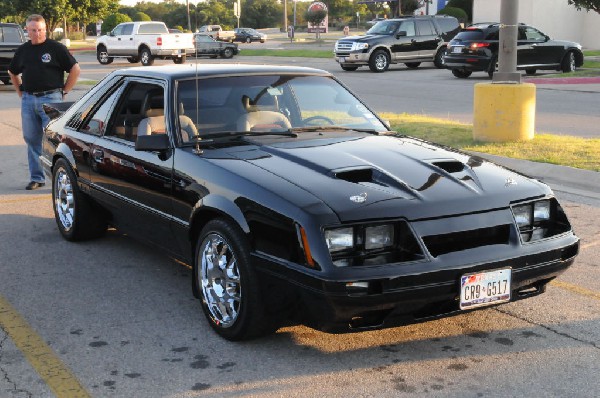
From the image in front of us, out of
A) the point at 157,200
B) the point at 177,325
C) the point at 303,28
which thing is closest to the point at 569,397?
the point at 177,325

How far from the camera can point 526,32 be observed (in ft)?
84.1

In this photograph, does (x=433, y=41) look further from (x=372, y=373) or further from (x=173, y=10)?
(x=173, y=10)

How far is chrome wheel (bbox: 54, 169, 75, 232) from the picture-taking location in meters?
6.95

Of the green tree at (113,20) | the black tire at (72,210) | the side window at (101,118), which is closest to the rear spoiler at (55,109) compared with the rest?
the black tire at (72,210)

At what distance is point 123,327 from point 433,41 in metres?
28.0

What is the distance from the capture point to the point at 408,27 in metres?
31.0

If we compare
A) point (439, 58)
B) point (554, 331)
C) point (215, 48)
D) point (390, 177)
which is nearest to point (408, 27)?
point (439, 58)

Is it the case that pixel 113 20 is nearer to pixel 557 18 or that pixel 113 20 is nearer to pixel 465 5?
pixel 465 5

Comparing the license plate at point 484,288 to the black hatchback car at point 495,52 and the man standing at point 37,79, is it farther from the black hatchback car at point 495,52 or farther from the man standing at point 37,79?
the black hatchback car at point 495,52

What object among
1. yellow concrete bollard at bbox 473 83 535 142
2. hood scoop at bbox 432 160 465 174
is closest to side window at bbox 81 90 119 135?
hood scoop at bbox 432 160 465 174

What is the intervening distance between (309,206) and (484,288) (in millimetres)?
990

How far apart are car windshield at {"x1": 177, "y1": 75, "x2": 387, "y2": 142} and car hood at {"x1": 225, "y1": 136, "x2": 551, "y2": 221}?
41 cm

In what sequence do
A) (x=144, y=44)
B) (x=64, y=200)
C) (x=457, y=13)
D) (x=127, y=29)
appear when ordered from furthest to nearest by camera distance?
1. (x=457, y=13)
2. (x=127, y=29)
3. (x=144, y=44)
4. (x=64, y=200)

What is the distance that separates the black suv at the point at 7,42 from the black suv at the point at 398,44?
11.6 meters
